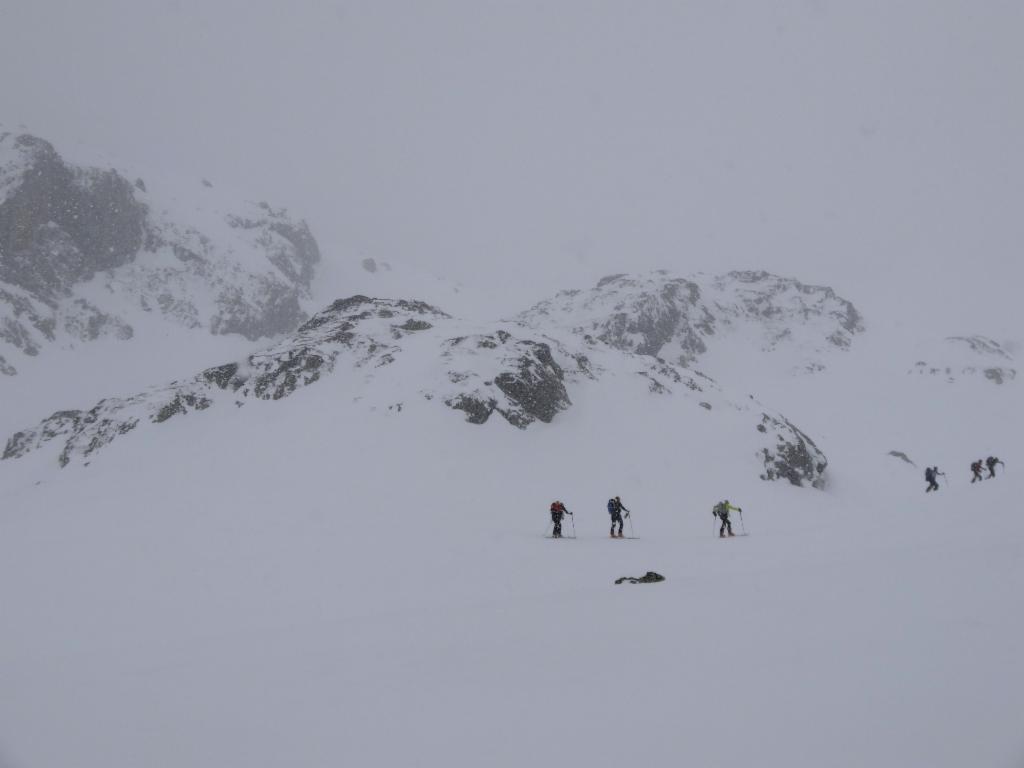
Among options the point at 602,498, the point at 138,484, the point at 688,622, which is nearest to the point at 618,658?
the point at 688,622

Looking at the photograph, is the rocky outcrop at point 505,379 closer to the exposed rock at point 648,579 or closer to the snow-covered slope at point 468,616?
the snow-covered slope at point 468,616

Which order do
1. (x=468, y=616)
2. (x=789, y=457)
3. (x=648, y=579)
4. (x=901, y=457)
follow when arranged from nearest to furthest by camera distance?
(x=468, y=616)
(x=648, y=579)
(x=789, y=457)
(x=901, y=457)

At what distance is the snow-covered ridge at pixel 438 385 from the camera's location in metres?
32.9

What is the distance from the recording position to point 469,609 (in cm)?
911

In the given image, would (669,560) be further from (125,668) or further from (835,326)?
(835,326)

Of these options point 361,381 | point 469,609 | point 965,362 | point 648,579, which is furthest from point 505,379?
point 965,362

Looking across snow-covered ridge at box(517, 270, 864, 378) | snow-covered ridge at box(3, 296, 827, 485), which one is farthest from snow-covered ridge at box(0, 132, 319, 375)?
snow-covered ridge at box(517, 270, 864, 378)

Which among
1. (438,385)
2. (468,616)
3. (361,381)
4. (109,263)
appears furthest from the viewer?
(109,263)

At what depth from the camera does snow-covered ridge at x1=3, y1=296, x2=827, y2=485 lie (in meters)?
32.9

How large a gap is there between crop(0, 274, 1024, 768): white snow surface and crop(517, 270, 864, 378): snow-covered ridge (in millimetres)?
46778

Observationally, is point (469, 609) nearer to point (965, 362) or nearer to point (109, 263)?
point (965, 362)

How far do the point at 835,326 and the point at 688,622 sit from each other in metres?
95.1

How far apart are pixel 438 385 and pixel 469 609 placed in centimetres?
2451

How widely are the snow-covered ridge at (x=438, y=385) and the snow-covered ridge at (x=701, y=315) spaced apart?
115 ft
